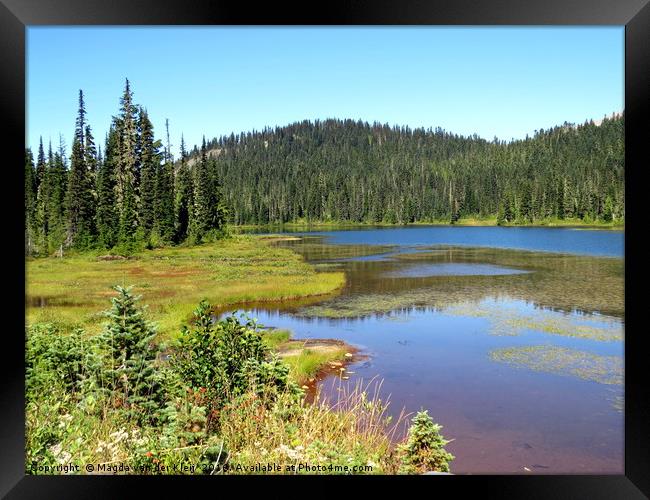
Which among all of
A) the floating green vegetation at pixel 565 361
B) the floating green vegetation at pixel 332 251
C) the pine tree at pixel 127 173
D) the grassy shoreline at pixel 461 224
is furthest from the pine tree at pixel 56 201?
the floating green vegetation at pixel 565 361

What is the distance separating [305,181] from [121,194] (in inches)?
1752

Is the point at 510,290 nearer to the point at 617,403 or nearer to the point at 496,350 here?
the point at 496,350

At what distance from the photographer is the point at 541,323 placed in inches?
709

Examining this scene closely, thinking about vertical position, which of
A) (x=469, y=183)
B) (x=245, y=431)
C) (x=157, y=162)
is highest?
(x=469, y=183)

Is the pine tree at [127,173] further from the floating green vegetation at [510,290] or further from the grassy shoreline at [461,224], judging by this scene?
the grassy shoreline at [461,224]

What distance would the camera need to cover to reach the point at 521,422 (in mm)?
10234

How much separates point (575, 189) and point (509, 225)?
33.3 feet

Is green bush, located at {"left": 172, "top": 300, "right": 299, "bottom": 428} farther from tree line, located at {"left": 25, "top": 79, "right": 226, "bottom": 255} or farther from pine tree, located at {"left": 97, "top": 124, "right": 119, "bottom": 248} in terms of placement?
pine tree, located at {"left": 97, "top": 124, "right": 119, "bottom": 248}

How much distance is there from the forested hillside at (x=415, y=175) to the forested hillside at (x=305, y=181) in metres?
0.30

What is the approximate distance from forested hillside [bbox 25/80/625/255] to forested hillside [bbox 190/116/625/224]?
297 millimetres

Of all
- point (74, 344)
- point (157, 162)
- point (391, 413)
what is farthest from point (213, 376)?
point (157, 162)

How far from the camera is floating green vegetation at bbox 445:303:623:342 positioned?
16.4 metres

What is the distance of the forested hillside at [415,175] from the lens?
64312 mm
